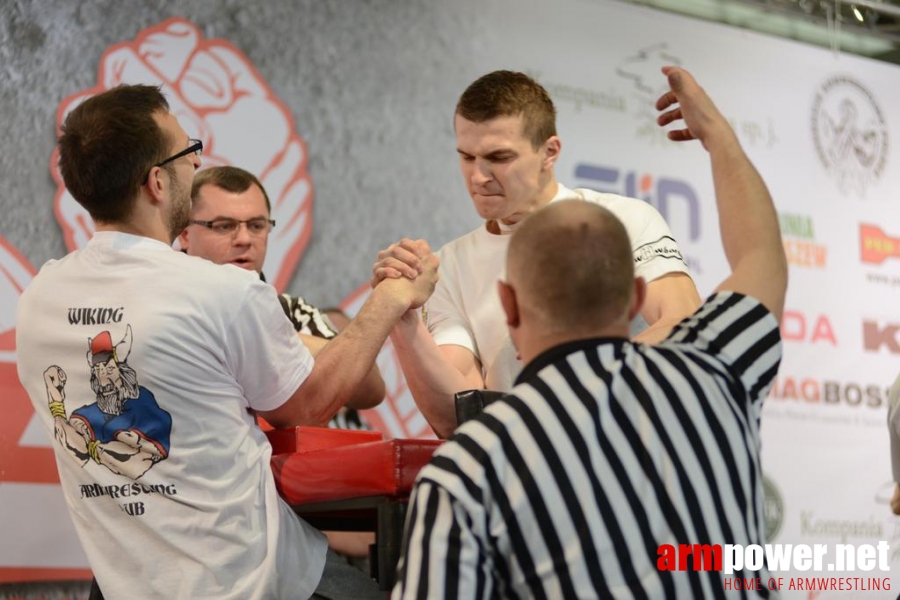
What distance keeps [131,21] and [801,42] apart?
369 cm

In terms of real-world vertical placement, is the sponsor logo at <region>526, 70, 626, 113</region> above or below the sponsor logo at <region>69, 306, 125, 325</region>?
above

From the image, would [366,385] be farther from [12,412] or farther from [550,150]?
[12,412]

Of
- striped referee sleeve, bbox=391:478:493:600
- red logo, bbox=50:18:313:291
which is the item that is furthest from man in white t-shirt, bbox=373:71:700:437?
red logo, bbox=50:18:313:291

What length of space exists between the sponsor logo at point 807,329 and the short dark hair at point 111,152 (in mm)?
4108

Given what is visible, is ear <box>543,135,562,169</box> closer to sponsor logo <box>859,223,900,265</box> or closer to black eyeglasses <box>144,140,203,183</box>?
Answer: black eyeglasses <box>144,140,203,183</box>

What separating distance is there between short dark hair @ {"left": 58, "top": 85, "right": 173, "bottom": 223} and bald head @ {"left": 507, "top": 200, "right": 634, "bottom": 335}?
3.83ft

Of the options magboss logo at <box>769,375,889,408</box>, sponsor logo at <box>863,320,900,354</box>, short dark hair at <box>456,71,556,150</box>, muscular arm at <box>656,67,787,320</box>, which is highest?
short dark hair at <box>456,71,556,150</box>

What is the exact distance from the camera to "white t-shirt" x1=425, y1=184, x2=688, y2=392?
269 cm

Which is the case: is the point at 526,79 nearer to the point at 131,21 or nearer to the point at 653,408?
the point at 653,408

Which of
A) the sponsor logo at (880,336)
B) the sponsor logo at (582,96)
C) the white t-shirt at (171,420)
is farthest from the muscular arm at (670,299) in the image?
the sponsor logo at (880,336)

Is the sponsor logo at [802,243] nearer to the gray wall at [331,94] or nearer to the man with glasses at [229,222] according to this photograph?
the gray wall at [331,94]

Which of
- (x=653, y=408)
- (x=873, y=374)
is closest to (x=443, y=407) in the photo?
(x=653, y=408)

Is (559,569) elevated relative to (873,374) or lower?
elevated

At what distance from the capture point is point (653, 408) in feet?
4.55
